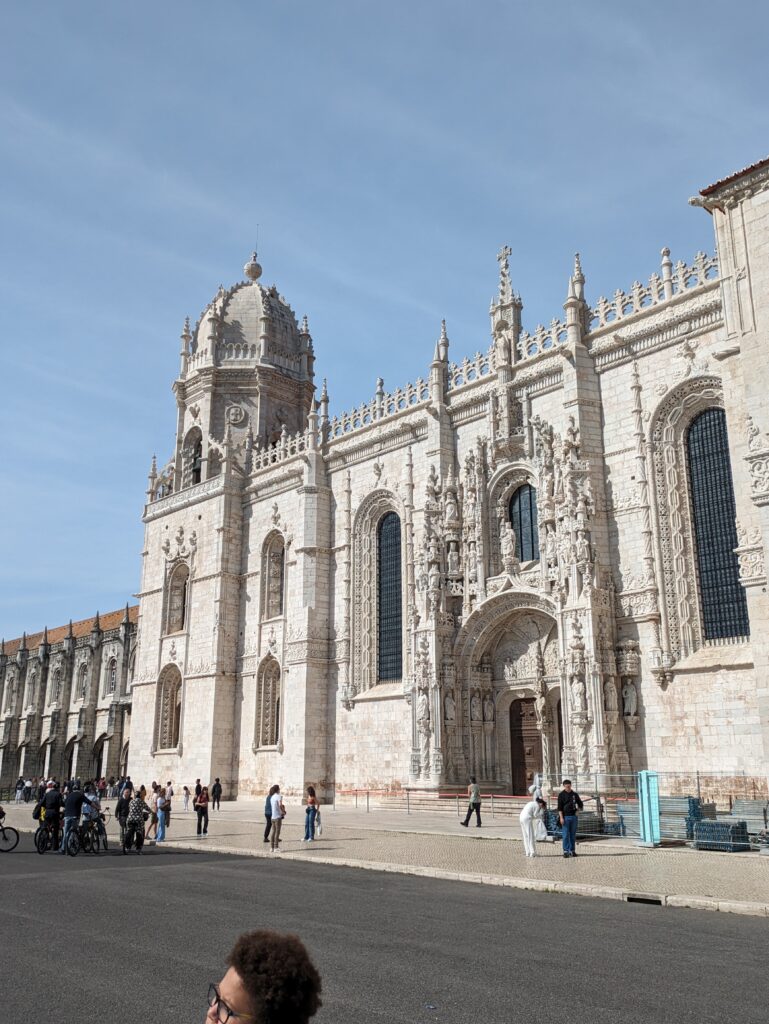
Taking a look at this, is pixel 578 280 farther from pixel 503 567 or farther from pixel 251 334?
pixel 251 334

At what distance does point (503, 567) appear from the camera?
27281 millimetres

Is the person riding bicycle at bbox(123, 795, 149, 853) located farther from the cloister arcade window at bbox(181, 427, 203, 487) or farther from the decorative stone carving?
the cloister arcade window at bbox(181, 427, 203, 487)

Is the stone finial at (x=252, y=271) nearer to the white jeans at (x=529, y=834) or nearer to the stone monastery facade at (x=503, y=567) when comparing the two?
the stone monastery facade at (x=503, y=567)

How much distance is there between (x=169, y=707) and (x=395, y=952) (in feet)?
109

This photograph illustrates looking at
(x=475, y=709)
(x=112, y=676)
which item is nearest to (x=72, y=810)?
(x=475, y=709)

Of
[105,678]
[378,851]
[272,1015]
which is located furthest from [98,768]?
[272,1015]

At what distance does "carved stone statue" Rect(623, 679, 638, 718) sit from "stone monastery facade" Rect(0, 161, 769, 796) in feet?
0.19

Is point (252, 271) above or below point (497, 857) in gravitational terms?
above

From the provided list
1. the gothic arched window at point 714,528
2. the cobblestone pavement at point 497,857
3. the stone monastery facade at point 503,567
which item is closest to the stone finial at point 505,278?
the stone monastery facade at point 503,567

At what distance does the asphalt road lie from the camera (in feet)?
21.0

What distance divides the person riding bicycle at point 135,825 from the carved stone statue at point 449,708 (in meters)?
10.8

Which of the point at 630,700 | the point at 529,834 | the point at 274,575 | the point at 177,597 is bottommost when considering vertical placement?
the point at 529,834

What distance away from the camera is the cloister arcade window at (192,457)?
41.7m

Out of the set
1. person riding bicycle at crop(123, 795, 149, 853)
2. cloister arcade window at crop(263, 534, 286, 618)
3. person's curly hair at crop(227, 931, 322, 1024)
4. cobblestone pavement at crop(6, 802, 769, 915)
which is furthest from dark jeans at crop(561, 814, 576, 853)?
cloister arcade window at crop(263, 534, 286, 618)
